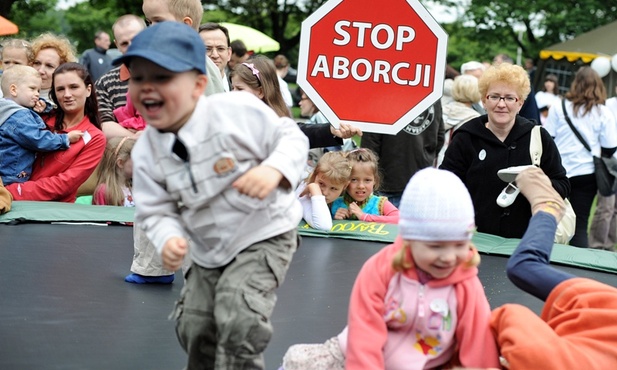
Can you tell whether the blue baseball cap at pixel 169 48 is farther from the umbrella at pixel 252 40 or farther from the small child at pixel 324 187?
the umbrella at pixel 252 40

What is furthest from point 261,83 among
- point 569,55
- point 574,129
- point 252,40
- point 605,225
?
point 569,55

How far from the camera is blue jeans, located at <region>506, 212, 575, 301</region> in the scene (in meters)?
2.87

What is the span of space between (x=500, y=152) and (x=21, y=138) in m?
2.62

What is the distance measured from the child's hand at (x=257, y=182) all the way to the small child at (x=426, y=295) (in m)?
0.38

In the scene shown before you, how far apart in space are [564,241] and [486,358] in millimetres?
2856

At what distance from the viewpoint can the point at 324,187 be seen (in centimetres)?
552

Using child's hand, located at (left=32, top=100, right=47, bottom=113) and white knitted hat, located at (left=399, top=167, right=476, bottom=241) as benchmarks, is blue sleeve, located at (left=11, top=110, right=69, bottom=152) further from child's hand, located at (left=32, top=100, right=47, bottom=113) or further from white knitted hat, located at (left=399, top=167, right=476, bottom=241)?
white knitted hat, located at (left=399, top=167, right=476, bottom=241)

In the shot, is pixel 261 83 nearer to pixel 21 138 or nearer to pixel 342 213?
pixel 342 213

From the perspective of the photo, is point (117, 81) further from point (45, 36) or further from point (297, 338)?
point (297, 338)

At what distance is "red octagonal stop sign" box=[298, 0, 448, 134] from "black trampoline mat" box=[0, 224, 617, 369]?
0.76 meters

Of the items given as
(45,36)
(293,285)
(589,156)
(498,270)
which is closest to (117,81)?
(45,36)

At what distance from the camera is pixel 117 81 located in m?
5.77

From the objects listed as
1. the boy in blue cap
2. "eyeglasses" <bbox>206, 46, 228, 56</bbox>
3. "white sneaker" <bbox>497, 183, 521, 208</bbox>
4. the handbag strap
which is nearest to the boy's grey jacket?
the boy in blue cap

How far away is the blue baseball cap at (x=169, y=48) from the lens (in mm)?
2441
